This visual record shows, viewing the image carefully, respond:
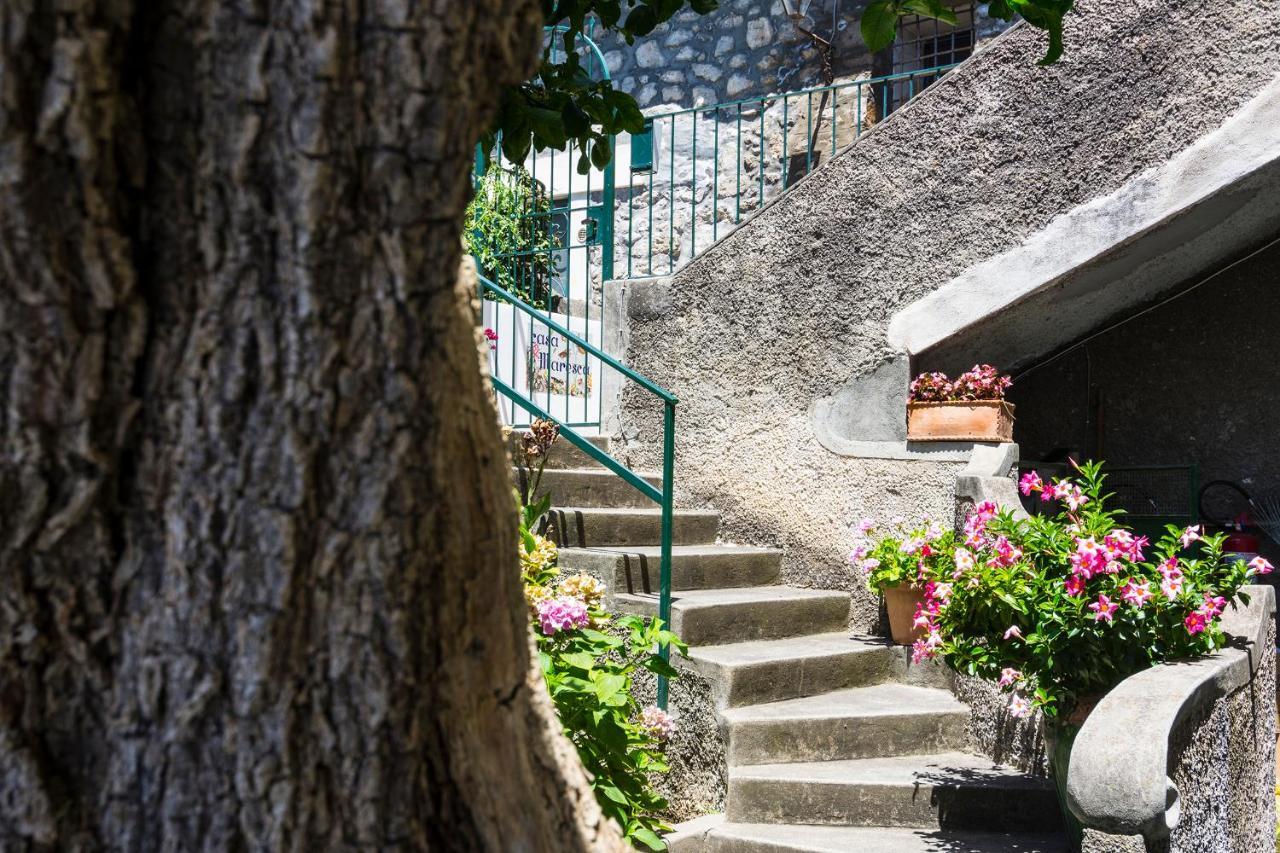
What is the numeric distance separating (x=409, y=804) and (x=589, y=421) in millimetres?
5126

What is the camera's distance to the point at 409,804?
1091 millimetres

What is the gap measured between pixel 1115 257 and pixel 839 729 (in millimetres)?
2107

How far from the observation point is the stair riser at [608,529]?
486cm

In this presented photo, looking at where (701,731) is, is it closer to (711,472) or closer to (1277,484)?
(711,472)

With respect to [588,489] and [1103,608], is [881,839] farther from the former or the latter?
[588,489]

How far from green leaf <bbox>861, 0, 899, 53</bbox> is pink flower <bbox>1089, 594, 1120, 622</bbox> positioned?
162 cm

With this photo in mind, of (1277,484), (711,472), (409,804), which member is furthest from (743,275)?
(409,804)

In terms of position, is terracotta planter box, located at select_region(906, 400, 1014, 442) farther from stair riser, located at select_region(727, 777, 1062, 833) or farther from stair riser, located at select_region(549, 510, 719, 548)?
stair riser, located at select_region(727, 777, 1062, 833)

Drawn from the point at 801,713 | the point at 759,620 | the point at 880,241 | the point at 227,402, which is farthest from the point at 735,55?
the point at 227,402

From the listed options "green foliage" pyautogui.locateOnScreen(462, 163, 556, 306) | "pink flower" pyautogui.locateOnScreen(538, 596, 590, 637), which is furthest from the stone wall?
"pink flower" pyautogui.locateOnScreen(538, 596, 590, 637)

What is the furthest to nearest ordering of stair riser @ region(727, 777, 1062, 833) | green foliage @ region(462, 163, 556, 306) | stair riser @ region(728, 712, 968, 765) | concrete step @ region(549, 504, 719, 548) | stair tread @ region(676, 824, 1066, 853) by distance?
1. green foliage @ region(462, 163, 556, 306)
2. concrete step @ region(549, 504, 719, 548)
3. stair riser @ region(728, 712, 968, 765)
4. stair riser @ region(727, 777, 1062, 833)
5. stair tread @ region(676, 824, 1066, 853)

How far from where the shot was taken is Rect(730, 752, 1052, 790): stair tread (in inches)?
148

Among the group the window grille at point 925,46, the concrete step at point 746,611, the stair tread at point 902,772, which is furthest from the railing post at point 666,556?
the window grille at point 925,46

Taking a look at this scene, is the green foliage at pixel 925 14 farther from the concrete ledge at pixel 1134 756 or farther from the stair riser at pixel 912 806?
the stair riser at pixel 912 806
